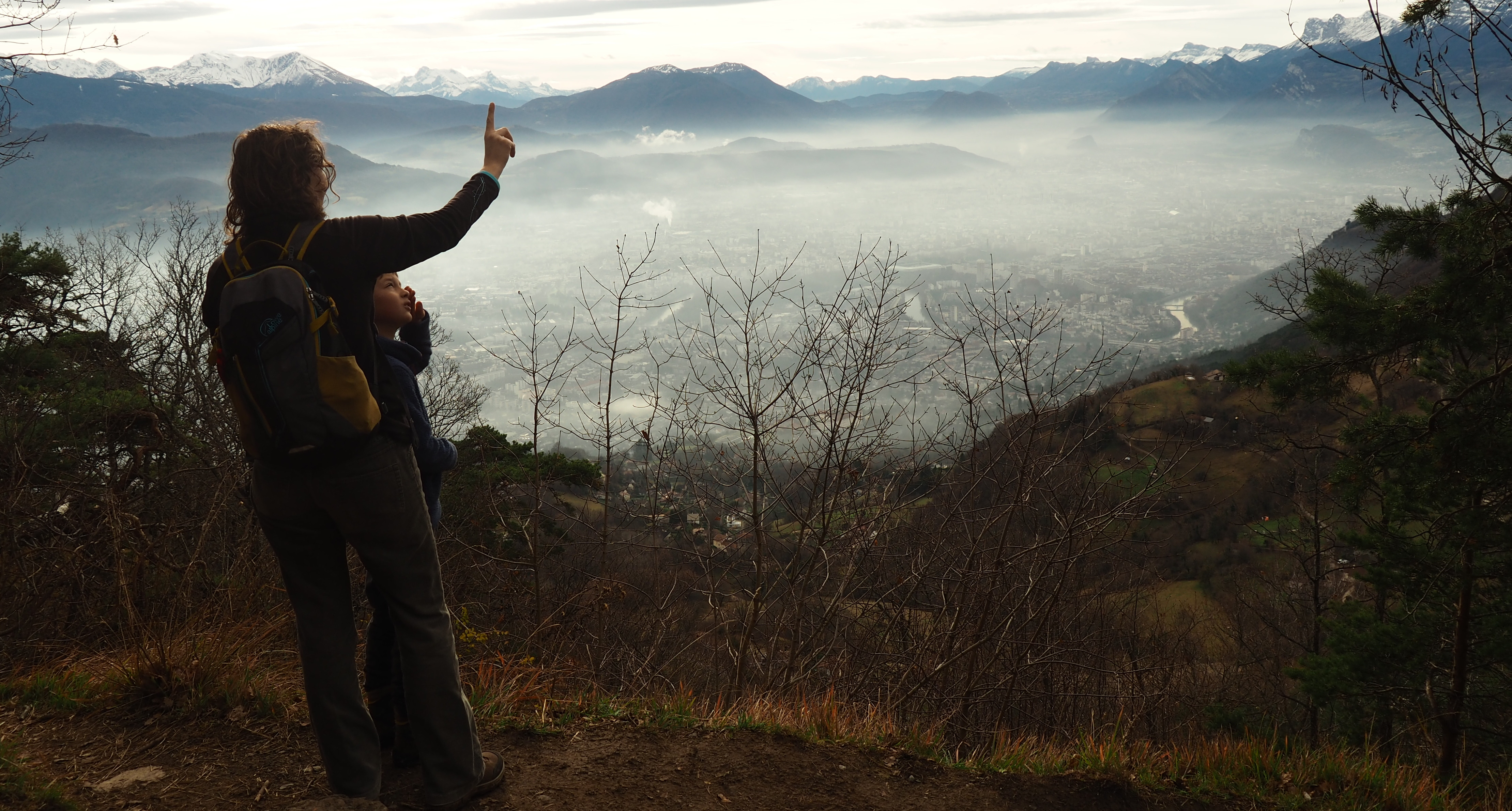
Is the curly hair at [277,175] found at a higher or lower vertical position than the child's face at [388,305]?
higher

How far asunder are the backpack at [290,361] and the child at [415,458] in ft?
0.58

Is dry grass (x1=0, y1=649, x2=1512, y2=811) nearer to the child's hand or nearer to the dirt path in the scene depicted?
the dirt path

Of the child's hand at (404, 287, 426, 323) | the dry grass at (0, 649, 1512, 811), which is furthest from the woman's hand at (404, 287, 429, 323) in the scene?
the dry grass at (0, 649, 1512, 811)

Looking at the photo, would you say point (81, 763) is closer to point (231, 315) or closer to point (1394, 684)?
point (231, 315)

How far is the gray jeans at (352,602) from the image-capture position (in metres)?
1.87

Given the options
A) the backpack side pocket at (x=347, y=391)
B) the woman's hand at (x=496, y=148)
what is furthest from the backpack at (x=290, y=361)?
the woman's hand at (x=496, y=148)

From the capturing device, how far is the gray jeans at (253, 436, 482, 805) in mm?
1873

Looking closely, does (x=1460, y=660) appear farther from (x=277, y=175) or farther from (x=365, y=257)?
(x=277, y=175)

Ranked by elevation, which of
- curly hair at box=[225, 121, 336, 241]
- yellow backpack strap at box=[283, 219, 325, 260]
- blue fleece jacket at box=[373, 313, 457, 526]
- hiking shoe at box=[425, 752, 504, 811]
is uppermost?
curly hair at box=[225, 121, 336, 241]

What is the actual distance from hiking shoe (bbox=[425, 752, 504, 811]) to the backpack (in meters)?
1.04

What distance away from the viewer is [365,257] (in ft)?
6.04

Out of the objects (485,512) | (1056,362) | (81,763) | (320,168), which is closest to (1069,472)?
(1056,362)

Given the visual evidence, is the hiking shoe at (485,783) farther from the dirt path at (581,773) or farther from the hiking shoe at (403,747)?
the hiking shoe at (403,747)

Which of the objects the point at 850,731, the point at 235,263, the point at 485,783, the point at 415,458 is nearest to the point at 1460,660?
the point at 850,731
